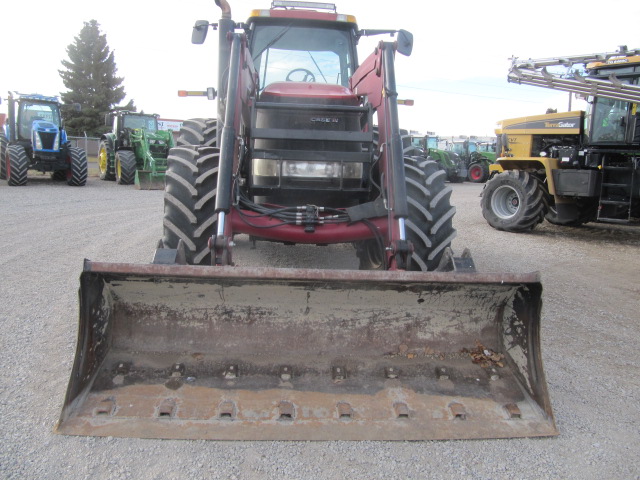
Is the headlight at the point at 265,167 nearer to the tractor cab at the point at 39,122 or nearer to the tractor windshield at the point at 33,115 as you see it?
the tractor cab at the point at 39,122

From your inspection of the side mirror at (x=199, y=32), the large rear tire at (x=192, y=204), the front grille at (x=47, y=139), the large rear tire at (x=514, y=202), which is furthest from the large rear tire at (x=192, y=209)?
the front grille at (x=47, y=139)

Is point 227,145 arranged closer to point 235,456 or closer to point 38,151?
point 235,456

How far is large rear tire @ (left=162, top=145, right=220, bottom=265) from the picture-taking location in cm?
374

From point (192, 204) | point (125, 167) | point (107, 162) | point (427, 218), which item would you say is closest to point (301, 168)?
point (192, 204)

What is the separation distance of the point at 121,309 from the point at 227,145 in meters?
1.30

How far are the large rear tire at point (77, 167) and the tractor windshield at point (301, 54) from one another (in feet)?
42.4

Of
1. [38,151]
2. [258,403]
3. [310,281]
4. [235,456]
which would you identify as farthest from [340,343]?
[38,151]

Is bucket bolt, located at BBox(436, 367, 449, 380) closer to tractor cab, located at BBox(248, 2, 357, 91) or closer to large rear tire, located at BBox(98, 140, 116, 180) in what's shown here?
tractor cab, located at BBox(248, 2, 357, 91)

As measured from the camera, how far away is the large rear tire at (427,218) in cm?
389

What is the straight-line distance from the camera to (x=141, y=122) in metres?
19.1

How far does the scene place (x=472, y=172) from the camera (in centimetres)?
2841

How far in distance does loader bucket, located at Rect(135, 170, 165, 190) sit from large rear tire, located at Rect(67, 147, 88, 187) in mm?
1693

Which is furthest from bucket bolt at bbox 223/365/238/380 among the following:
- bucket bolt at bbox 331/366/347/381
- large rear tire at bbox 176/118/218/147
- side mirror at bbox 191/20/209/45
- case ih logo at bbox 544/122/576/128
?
case ih logo at bbox 544/122/576/128

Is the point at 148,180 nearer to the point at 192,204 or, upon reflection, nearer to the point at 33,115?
the point at 33,115
